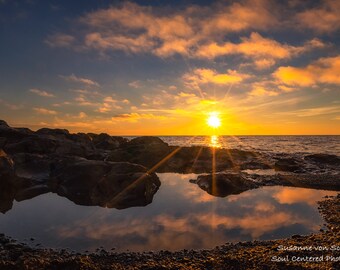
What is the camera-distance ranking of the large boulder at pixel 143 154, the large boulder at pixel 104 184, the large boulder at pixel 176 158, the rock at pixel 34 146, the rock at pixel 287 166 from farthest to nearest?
the large boulder at pixel 143 154, the large boulder at pixel 176 158, the rock at pixel 287 166, the rock at pixel 34 146, the large boulder at pixel 104 184

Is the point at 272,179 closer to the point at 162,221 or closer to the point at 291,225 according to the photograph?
the point at 291,225

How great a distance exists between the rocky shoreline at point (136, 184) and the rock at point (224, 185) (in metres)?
0.08

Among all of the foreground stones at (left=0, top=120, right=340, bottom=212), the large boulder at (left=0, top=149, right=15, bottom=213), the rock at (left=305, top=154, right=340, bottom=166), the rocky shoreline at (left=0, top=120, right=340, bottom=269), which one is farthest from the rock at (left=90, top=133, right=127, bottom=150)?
the rock at (left=305, top=154, right=340, bottom=166)

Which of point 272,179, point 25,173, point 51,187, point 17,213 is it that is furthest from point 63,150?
point 272,179

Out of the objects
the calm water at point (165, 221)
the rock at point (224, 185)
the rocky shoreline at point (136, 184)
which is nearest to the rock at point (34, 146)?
the rocky shoreline at point (136, 184)

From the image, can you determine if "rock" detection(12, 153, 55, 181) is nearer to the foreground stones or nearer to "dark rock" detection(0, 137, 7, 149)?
the foreground stones

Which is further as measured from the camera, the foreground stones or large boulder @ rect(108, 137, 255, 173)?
large boulder @ rect(108, 137, 255, 173)

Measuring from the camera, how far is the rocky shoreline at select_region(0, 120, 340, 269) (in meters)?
10.1

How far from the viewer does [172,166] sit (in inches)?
1625

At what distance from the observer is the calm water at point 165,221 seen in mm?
13039

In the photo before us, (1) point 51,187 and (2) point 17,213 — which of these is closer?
(2) point 17,213

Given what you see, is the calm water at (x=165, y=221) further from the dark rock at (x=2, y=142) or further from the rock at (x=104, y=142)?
the rock at (x=104, y=142)

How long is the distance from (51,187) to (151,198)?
9635 millimetres

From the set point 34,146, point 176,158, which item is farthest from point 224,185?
point 34,146
